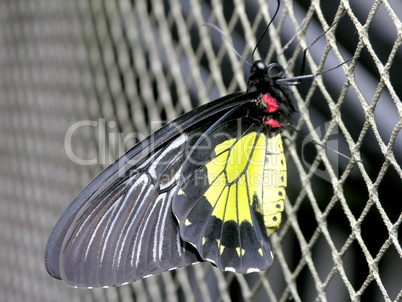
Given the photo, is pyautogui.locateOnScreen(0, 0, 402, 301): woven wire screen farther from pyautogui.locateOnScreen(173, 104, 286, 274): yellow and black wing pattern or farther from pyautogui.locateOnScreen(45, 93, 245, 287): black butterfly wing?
pyautogui.locateOnScreen(45, 93, 245, 287): black butterfly wing

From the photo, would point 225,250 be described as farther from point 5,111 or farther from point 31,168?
point 5,111

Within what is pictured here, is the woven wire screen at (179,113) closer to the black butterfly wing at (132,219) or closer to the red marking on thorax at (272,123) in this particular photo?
the red marking on thorax at (272,123)

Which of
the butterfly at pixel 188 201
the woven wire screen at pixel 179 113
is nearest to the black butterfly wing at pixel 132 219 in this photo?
the butterfly at pixel 188 201

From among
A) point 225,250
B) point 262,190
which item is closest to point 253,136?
point 262,190

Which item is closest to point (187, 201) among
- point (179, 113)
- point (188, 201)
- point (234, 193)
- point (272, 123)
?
point (188, 201)

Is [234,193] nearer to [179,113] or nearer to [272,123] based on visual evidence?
[272,123]
